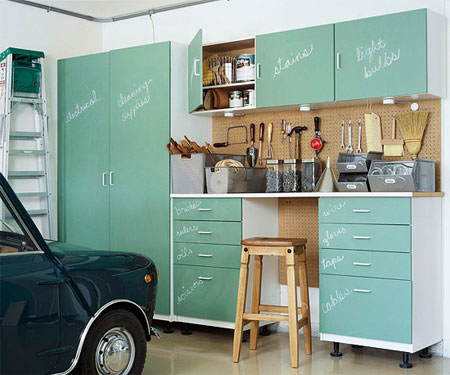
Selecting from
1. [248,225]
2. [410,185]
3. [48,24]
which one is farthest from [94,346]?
[48,24]

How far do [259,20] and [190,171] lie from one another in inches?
53.2

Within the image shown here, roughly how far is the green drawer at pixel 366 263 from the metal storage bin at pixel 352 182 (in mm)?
416

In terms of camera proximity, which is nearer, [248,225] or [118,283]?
[118,283]

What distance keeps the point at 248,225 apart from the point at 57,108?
2.18 metres

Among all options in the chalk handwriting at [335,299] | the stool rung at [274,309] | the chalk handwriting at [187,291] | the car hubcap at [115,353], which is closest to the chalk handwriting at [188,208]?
the chalk handwriting at [187,291]

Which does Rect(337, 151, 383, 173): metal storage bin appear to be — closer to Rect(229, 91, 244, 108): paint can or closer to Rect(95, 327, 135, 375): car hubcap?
Rect(229, 91, 244, 108): paint can

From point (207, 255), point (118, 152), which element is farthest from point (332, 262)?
point (118, 152)

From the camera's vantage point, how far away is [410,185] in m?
4.25

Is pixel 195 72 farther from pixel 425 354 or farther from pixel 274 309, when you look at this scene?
pixel 425 354

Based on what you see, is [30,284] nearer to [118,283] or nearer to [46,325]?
[46,325]

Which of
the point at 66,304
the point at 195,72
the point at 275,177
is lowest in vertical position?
the point at 66,304

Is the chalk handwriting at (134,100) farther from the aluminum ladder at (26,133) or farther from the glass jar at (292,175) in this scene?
the glass jar at (292,175)

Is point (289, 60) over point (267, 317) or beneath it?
over

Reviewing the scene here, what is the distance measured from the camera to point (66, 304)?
332cm
